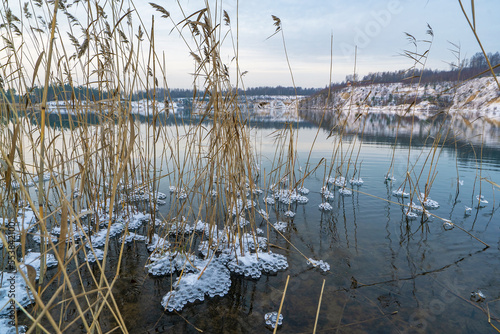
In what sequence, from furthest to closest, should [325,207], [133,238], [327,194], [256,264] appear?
[327,194] → [325,207] → [133,238] → [256,264]

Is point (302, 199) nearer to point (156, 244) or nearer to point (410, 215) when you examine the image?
point (410, 215)

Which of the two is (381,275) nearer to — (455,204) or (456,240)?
(456,240)

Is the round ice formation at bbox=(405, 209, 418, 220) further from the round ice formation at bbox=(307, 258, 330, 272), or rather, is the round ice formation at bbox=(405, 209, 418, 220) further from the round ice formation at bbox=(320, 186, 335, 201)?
the round ice formation at bbox=(307, 258, 330, 272)

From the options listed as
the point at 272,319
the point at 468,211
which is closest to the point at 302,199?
the point at 468,211

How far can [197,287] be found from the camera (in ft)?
5.01

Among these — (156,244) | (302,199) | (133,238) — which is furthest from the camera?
(302,199)

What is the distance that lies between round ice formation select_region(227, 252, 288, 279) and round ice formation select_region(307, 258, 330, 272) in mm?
170

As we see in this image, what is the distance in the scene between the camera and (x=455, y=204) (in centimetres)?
285

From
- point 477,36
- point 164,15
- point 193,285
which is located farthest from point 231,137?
point 477,36

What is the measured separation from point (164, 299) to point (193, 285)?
0.57 feet

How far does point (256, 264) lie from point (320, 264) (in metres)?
0.42

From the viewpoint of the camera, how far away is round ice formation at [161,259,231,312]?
142 cm

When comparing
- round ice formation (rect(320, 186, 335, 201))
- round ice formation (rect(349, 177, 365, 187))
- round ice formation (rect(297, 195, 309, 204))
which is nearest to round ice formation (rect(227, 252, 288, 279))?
round ice formation (rect(297, 195, 309, 204))

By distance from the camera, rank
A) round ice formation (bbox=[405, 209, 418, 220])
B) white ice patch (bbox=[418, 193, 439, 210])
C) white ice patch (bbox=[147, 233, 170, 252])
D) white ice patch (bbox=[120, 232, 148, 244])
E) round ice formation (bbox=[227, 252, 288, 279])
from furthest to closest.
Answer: white ice patch (bbox=[418, 193, 439, 210]) → round ice formation (bbox=[405, 209, 418, 220]) → white ice patch (bbox=[120, 232, 148, 244]) → white ice patch (bbox=[147, 233, 170, 252]) → round ice formation (bbox=[227, 252, 288, 279])
